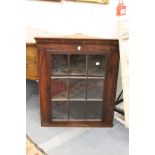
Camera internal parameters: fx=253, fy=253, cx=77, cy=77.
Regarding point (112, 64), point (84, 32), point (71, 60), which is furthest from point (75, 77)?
point (84, 32)

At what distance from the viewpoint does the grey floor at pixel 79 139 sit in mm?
1876

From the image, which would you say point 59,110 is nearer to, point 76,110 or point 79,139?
point 76,110

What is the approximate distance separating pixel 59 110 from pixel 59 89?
0.21 metres

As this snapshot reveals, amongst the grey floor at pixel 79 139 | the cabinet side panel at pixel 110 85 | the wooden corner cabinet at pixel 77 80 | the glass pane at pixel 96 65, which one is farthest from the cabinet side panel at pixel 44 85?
the cabinet side panel at pixel 110 85

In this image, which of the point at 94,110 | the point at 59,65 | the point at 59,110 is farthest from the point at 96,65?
the point at 59,110

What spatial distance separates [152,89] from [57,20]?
→ 56.8 inches

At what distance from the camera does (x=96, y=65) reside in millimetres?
2018

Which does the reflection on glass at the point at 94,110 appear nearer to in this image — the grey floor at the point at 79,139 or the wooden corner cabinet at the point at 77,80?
the wooden corner cabinet at the point at 77,80

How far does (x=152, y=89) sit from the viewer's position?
49.0 inches

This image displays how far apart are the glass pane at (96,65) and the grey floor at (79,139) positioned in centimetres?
49

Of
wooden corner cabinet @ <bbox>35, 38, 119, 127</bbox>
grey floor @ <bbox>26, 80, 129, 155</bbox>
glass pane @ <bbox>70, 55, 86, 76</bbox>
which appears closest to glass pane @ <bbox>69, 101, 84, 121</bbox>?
wooden corner cabinet @ <bbox>35, 38, 119, 127</bbox>

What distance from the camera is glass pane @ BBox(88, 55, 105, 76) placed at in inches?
78.7

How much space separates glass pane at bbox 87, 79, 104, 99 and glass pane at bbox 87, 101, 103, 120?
2.3 inches

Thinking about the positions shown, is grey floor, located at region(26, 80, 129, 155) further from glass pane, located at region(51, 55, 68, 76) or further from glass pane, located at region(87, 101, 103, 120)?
glass pane, located at region(51, 55, 68, 76)
